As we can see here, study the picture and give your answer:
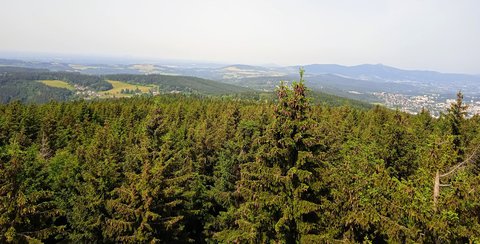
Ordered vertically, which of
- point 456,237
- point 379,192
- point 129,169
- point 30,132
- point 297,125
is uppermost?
point 297,125

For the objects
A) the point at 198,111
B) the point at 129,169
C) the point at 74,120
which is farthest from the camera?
the point at 198,111

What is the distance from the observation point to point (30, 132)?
47344mm

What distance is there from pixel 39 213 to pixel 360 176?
14354 millimetres

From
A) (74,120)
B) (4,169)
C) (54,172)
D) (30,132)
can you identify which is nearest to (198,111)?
(74,120)

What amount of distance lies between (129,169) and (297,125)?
13488 millimetres

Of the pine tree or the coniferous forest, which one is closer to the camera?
the coniferous forest

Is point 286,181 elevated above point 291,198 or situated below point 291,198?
above

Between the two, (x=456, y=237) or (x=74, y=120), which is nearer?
(x=456, y=237)

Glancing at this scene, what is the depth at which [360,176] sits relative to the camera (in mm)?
12664

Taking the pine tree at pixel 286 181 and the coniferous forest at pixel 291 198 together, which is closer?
the coniferous forest at pixel 291 198

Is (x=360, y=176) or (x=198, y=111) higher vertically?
(x=360, y=176)

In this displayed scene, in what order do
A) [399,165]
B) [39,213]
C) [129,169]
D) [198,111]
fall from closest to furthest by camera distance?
[39,213]
[129,169]
[399,165]
[198,111]

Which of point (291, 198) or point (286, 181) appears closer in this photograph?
point (286, 181)

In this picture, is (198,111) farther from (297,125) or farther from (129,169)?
(297,125)
